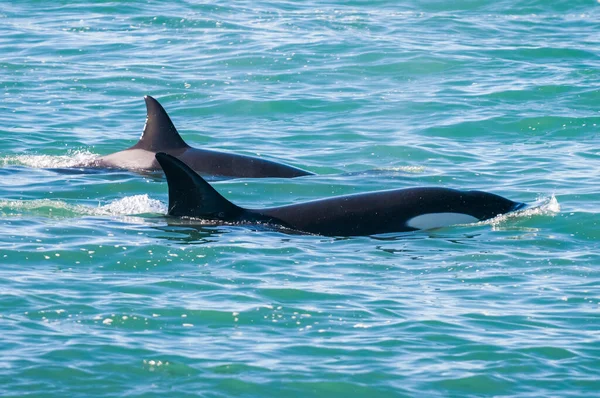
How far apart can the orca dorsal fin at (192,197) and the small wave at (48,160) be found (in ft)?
15.5

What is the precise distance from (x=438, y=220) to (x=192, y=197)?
2739mm

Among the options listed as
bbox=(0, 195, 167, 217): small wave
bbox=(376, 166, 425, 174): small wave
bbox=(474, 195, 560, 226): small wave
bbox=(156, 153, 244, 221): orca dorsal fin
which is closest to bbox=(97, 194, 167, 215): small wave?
bbox=(0, 195, 167, 217): small wave

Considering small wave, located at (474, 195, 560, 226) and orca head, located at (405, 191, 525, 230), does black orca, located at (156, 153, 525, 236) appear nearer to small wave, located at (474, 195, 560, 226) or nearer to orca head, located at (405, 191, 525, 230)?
orca head, located at (405, 191, 525, 230)

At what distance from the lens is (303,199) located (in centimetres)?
1519

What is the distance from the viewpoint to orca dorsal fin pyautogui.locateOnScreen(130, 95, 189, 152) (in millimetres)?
16625

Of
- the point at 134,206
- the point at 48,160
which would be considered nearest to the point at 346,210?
the point at 134,206

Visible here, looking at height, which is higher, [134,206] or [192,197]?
[192,197]

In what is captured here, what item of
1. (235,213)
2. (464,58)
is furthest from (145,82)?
(235,213)

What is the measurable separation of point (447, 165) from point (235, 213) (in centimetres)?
513

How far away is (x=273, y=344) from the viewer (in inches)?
360

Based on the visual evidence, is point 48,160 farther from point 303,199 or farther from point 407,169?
point 407,169

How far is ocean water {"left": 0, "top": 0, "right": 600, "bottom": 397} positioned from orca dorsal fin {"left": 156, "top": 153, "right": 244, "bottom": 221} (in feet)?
1.16

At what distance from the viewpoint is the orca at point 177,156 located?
16438 mm

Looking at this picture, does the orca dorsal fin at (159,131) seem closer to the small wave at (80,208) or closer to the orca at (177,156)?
the orca at (177,156)
